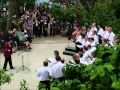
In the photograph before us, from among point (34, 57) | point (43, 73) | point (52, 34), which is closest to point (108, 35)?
point (34, 57)

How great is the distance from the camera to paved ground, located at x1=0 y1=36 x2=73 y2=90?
49.4ft

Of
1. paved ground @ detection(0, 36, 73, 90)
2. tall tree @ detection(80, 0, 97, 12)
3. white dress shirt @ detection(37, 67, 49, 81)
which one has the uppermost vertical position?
tall tree @ detection(80, 0, 97, 12)

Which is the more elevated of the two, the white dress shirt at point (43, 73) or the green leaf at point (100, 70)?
the green leaf at point (100, 70)

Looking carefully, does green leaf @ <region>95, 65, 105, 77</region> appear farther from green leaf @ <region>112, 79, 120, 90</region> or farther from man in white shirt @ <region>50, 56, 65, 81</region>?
man in white shirt @ <region>50, 56, 65, 81</region>

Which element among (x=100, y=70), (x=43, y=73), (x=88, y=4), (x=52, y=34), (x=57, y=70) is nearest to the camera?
(x=100, y=70)

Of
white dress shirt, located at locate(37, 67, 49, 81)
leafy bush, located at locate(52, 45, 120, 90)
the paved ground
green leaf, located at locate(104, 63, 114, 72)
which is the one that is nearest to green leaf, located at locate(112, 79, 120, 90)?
leafy bush, located at locate(52, 45, 120, 90)

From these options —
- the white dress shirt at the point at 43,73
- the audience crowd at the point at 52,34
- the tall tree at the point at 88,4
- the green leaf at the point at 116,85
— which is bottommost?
the white dress shirt at the point at 43,73

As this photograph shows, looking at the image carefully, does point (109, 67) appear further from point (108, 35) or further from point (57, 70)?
point (108, 35)

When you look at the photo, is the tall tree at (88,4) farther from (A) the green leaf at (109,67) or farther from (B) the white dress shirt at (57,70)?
(A) the green leaf at (109,67)

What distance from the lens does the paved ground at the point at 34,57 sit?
15045 millimetres

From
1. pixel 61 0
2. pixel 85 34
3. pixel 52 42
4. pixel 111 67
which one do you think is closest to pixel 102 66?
pixel 111 67

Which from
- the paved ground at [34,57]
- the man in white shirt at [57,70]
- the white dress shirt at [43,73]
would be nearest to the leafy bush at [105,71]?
the man in white shirt at [57,70]

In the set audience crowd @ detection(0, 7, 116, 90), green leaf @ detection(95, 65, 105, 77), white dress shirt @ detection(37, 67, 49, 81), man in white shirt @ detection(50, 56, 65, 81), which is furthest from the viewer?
audience crowd @ detection(0, 7, 116, 90)

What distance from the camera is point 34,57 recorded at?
19078 mm
